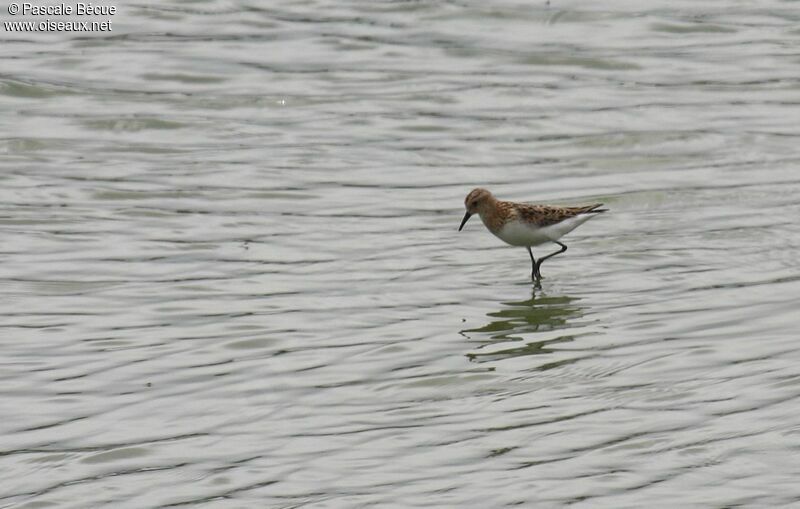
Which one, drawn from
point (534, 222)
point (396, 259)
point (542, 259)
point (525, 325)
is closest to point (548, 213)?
point (534, 222)

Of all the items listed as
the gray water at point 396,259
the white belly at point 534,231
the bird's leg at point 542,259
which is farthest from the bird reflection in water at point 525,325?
the white belly at point 534,231

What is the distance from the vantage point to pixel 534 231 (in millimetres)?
13359

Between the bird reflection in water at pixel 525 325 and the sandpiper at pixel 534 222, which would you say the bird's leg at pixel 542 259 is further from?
the bird reflection in water at pixel 525 325

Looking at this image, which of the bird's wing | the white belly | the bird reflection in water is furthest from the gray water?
the bird's wing

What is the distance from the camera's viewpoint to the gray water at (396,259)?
354 inches

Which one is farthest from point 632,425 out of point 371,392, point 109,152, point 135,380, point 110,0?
point 110,0

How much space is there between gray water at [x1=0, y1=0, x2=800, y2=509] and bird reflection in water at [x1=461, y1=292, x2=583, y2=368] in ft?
0.13

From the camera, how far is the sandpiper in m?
13.3

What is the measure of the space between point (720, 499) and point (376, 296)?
478cm

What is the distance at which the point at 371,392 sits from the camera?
10.3m

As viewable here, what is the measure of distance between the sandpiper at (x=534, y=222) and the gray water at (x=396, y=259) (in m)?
0.31

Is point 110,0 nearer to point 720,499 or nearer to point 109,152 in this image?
point 109,152

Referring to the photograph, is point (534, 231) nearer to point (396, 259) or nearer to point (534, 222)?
point (534, 222)

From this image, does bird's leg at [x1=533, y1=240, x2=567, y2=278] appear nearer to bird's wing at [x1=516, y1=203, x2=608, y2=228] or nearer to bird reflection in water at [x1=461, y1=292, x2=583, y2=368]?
bird's wing at [x1=516, y1=203, x2=608, y2=228]
